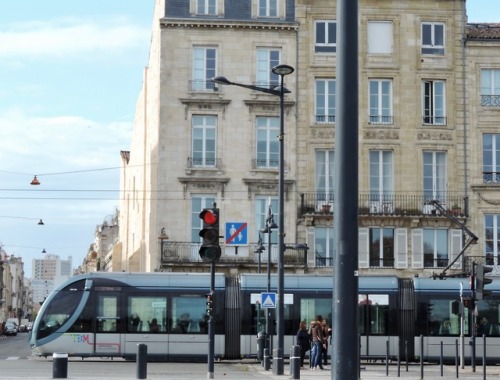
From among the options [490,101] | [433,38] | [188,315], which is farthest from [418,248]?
[188,315]

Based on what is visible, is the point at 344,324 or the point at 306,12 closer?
the point at 344,324

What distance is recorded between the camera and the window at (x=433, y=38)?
48281 millimetres

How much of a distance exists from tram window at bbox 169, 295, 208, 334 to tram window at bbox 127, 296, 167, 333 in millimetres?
387

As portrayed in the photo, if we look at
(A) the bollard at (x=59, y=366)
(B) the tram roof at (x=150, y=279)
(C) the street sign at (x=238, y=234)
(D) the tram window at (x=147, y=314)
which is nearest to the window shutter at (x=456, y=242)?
(C) the street sign at (x=238, y=234)

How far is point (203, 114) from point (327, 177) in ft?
22.1

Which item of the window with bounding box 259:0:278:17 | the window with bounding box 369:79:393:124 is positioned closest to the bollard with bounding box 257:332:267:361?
the window with bounding box 369:79:393:124

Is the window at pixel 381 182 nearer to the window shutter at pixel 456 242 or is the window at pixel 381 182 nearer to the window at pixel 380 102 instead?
the window at pixel 380 102

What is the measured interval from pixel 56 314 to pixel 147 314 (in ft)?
10.4

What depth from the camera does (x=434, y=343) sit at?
3509cm

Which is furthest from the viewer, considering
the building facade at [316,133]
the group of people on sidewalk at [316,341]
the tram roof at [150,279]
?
the building facade at [316,133]

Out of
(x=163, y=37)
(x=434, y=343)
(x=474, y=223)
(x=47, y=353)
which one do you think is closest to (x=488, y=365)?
(x=434, y=343)

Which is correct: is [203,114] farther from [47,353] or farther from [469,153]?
[47,353]

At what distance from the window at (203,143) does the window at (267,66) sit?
330 cm

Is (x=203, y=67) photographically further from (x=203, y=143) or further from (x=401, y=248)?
(x=401, y=248)
